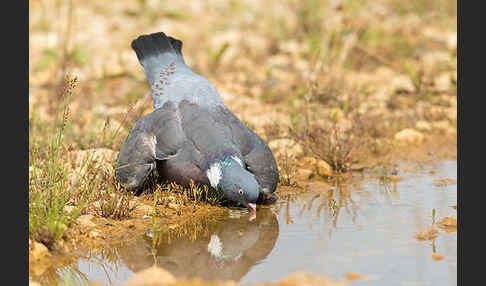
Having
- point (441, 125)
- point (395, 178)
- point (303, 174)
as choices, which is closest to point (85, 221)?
point (303, 174)

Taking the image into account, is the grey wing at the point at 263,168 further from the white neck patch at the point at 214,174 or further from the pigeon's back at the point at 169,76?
the pigeon's back at the point at 169,76

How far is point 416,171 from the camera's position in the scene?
620cm

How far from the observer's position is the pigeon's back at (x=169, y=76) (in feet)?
18.4

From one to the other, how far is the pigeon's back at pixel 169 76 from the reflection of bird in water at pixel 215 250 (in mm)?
1210

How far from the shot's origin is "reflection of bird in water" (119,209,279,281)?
12.6ft


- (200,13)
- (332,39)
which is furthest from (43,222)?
(200,13)

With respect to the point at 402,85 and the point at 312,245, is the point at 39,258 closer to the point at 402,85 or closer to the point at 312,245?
the point at 312,245

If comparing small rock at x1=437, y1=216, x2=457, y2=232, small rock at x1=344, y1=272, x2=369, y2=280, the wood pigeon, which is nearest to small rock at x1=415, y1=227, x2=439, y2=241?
small rock at x1=437, y1=216, x2=457, y2=232

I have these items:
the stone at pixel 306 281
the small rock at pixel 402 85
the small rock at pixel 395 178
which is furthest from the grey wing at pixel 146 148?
the small rock at pixel 402 85

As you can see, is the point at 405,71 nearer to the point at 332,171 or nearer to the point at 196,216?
the point at 332,171

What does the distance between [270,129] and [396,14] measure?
466cm

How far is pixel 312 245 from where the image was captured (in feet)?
13.9

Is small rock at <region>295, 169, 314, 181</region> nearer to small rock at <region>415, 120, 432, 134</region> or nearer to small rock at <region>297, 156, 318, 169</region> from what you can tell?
small rock at <region>297, 156, 318, 169</region>

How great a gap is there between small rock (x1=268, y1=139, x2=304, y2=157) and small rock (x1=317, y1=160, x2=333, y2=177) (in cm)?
37
